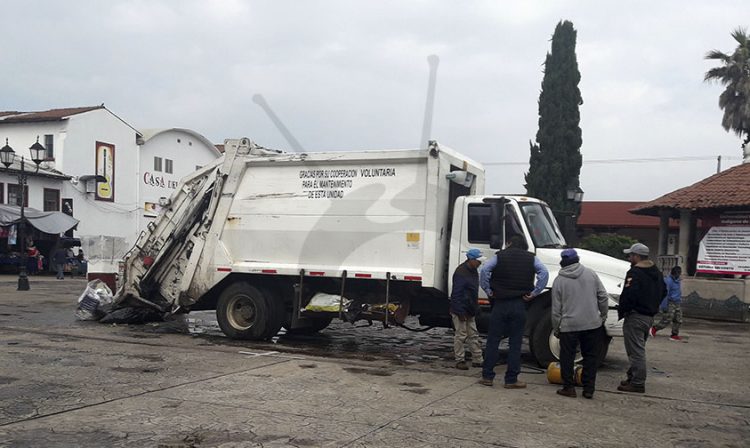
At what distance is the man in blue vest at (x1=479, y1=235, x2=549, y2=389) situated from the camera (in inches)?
307

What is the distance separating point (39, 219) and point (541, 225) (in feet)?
89.6

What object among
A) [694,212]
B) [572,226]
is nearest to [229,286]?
[572,226]

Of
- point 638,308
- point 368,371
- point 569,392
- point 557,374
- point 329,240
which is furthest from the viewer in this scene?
point 329,240

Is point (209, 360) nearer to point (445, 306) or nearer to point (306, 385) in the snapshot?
point (306, 385)

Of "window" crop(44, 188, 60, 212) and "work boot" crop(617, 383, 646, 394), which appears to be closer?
"work boot" crop(617, 383, 646, 394)

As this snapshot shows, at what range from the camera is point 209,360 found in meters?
8.95

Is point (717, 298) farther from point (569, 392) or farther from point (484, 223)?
point (569, 392)

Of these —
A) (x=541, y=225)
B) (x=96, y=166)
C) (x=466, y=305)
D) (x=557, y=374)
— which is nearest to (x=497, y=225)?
(x=541, y=225)

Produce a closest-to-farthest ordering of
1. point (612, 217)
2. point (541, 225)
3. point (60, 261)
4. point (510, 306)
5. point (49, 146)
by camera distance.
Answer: point (510, 306) < point (541, 225) < point (60, 261) < point (612, 217) < point (49, 146)

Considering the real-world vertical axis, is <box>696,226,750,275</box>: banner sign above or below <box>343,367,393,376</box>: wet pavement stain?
above

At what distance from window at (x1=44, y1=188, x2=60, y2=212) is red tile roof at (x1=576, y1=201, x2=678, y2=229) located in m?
27.3

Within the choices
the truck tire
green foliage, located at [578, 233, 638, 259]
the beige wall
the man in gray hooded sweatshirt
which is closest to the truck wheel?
the truck tire

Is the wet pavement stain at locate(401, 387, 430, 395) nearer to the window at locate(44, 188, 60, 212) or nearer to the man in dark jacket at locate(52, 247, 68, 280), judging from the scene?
the man in dark jacket at locate(52, 247, 68, 280)

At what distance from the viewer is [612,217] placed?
35.2 meters
